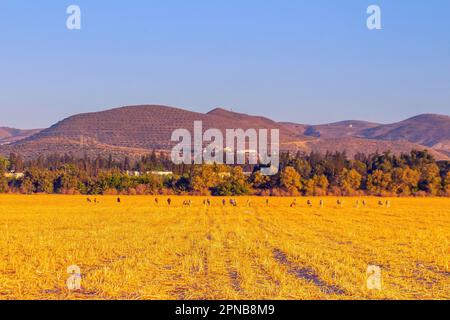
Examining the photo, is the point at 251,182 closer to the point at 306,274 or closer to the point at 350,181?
the point at 350,181

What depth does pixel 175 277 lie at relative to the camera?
56.8 ft

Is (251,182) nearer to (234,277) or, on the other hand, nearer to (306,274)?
(306,274)

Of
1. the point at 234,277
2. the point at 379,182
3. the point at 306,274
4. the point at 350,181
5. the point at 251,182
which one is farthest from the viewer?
the point at 350,181

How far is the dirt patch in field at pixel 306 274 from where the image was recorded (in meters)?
15.4

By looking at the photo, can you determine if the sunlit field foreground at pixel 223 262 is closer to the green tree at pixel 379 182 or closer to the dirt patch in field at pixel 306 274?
the dirt patch in field at pixel 306 274

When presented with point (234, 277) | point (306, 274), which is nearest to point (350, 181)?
point (306, 274)

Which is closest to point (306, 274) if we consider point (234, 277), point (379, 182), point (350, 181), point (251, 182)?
point (234, 277)

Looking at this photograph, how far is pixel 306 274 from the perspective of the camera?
59.4 ft

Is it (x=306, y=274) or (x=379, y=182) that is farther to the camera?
(x=379, y=182)

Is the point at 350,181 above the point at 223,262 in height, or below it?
above

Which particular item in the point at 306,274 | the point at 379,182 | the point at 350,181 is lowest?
the point at 306,274

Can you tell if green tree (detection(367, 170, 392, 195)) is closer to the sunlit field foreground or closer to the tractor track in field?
the sunlit field foreground

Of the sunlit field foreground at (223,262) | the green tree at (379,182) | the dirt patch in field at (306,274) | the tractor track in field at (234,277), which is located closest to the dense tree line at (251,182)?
the green tree at (379,182)

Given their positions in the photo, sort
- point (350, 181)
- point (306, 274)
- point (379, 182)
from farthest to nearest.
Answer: point (350, 181) → point (379, 182) → point (306, 274)
